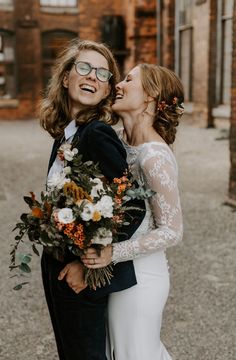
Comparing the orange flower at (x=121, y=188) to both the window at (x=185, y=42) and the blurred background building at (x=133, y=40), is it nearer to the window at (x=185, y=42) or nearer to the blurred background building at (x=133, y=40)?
the blurred background building at (x=133, y=40)

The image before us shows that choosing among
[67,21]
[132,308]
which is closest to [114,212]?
[132,308]

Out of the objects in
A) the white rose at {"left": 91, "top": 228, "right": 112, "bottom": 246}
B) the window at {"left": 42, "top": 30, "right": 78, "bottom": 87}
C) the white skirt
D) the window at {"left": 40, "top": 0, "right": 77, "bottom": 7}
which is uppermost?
the window at {"left": 40, "top": 0, "right": 77, "bottom": 7}

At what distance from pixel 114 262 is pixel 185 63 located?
16.1 meters

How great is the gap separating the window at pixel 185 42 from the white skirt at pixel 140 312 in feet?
50.5

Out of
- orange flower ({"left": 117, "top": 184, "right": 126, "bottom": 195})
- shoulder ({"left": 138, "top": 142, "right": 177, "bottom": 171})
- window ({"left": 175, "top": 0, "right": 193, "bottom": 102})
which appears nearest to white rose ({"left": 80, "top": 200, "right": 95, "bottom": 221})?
orange flower ({"left": 117, "top": 184, "right": 126, "bottom": 195})

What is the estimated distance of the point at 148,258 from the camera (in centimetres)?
211

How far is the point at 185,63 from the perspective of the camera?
1738 cm

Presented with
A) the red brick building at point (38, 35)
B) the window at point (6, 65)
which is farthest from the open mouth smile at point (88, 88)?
the window at point (6, 65)

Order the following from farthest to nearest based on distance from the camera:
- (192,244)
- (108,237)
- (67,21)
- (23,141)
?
(67,21) < (23,141) < (192,244) < (108,237)

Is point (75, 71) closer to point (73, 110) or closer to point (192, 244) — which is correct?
point (73, 110)

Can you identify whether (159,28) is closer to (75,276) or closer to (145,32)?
(145,32)

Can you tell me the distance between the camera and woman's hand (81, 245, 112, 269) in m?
1.86

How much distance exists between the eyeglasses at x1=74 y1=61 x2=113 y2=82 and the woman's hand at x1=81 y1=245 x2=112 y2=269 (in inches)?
28.4

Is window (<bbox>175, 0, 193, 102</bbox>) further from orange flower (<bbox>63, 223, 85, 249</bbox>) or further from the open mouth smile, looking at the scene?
orange flower (<bbox>63, 223, 85, 249</bbox>)
